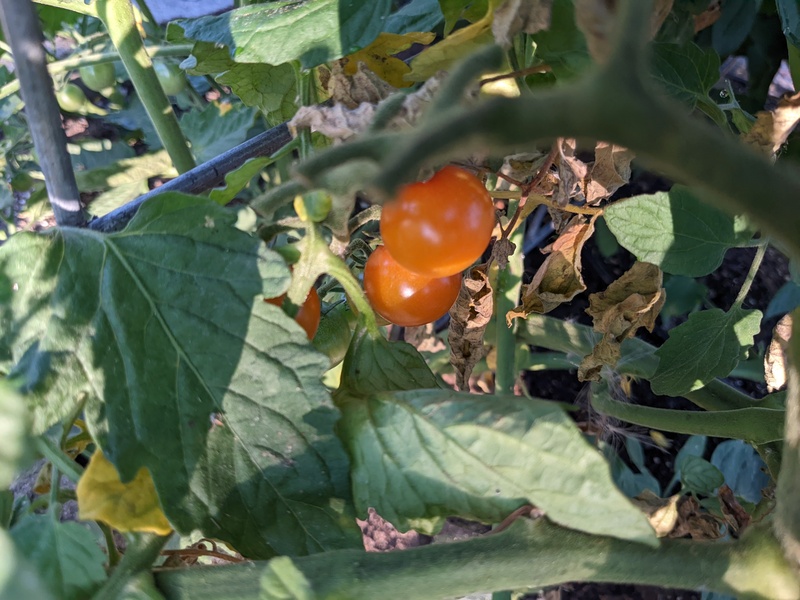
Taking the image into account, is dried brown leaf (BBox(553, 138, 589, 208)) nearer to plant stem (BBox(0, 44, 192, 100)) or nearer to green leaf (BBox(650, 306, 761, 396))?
green leaf (BBox(650, 306, 761, 396))

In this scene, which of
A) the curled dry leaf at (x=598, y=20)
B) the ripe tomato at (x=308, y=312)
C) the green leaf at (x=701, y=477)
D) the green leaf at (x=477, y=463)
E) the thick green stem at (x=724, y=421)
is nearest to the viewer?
the curled dry leaf at (x=598, y=20)

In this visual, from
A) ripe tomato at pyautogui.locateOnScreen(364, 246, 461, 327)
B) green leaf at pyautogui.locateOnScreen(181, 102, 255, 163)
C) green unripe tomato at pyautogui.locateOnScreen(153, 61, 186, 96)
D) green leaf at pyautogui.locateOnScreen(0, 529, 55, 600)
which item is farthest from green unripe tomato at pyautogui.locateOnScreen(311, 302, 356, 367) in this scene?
green unripe tomato at pyautogui.locateOnScreen(153, 61, 186, 96)

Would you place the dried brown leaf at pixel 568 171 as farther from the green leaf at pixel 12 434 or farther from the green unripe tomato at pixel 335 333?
the green leaf at pixel 12 434

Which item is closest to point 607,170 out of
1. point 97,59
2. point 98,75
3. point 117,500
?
point 117,500

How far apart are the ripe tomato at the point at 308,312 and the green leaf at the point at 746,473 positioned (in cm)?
103

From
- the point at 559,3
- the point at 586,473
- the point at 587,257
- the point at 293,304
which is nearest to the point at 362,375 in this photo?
the point at 293,304

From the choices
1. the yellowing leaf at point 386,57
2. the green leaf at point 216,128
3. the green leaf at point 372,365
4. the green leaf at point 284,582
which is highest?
the yellowing leaf at point 386,57

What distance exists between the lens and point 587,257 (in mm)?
1661

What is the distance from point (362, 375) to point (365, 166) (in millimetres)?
218

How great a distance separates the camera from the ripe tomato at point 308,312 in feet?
1.59

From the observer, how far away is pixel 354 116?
1.52ft

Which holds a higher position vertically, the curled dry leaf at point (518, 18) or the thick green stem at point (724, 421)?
the curled dry leaf at point (518, 18)

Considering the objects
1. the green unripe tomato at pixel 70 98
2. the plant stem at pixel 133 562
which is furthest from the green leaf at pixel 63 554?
the green unripe tomato at pixel 70 98

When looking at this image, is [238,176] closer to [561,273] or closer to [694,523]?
[561,273]
